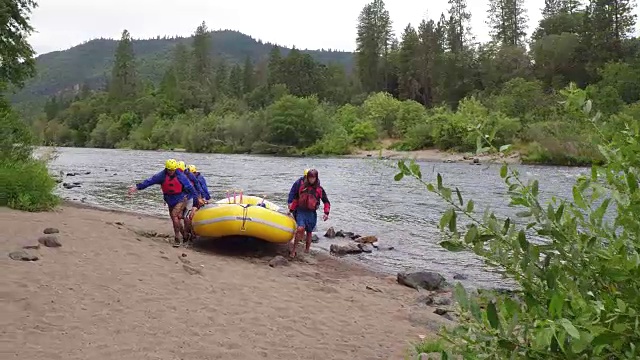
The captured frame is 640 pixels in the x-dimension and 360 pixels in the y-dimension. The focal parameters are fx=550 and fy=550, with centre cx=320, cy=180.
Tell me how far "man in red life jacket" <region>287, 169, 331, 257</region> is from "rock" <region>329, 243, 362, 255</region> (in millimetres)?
1170

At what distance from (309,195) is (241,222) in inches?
52.8

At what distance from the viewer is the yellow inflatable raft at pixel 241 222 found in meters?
9.97

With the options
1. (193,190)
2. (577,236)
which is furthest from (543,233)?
(193,190)

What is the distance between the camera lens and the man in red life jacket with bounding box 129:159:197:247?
9938 millimetres

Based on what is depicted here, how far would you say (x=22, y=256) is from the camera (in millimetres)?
6672

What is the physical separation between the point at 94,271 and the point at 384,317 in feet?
12.0

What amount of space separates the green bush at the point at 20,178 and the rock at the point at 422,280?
719cm

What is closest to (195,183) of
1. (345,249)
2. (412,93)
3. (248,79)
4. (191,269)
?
(191,269)

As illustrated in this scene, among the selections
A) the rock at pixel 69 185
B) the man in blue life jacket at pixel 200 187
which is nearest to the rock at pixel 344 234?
the man in blue life jacket at pixel 200 187

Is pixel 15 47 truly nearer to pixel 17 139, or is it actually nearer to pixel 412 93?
pixel 17 139

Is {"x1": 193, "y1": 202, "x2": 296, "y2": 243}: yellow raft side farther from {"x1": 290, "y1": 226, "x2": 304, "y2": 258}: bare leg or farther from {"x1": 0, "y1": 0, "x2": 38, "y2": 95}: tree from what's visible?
{"x1": 0, "y1": 0, "x2": 38, "y2": 95}: tree

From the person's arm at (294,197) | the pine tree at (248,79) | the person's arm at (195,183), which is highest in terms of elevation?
the pine tree at (248,79)

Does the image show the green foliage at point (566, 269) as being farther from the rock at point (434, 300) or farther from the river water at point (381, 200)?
the rock at point (434, 300)

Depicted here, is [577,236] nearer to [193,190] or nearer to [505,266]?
[505,266]
